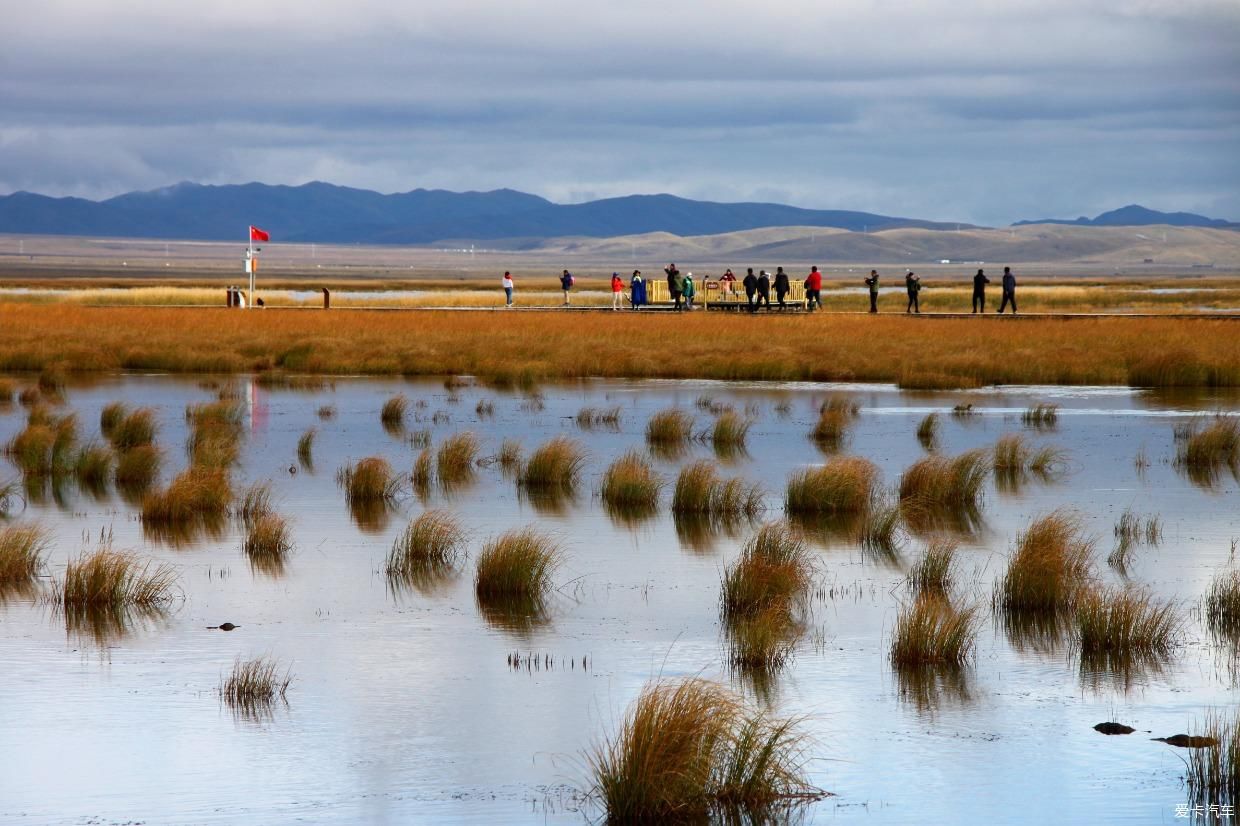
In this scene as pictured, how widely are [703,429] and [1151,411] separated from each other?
9376 mm

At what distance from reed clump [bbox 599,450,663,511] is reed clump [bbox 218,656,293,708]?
341 inches

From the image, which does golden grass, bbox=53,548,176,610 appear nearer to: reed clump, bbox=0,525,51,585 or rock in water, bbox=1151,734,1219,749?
reed clump, bbox=0,525,51,585

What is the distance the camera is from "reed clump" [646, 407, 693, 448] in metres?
26.9

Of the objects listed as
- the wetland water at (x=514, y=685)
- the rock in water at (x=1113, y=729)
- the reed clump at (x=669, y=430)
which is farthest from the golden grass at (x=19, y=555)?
the reed clump at (x=669, y=430)

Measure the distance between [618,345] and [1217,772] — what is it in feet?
120

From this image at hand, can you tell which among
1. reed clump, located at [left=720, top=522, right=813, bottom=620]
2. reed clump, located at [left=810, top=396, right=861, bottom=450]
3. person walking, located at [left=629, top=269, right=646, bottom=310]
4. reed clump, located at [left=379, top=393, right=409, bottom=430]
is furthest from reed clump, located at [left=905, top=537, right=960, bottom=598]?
person walking, located at [left=629, top=269, right=646, bottom=310]

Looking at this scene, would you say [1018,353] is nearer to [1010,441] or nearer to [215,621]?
[1010,441]

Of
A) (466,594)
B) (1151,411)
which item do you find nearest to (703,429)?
(1151,411)

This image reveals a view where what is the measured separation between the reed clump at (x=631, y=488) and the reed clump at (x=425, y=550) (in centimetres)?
364

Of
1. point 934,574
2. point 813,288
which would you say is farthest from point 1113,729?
point 813,288

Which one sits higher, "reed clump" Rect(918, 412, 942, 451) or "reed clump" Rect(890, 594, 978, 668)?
"reed clump" Rect(918, 412, 942, 451)

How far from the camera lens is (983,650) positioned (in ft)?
42.2

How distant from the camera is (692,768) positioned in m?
9.01

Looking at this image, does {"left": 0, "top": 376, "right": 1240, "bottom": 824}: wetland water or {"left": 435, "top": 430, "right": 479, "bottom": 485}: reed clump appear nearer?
{"left": 0, "top": 376, "right": 1240, "bottom": 824}: wetland water
